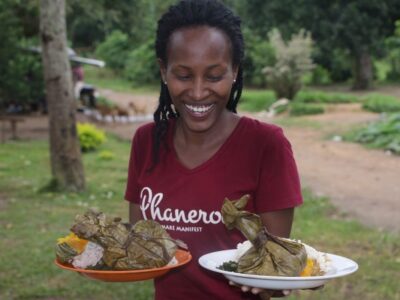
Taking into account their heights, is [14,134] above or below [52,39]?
below

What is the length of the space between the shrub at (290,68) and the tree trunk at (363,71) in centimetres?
739

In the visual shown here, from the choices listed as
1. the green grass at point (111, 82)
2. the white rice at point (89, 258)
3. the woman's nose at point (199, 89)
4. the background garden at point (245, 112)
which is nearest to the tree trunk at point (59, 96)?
the background garden at point (245, 112)

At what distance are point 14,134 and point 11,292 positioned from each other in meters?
10.5

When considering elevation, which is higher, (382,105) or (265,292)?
(265,292)

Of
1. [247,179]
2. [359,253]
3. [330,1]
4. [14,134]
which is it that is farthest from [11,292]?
[330,1]

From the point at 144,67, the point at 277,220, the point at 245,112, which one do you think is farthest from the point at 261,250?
the point at 144,67

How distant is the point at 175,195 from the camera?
2150mm

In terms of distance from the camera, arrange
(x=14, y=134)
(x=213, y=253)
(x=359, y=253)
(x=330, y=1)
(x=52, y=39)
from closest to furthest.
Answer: (x=213, y=253), (x=359, y=253), (x=52, y=39), (x=14, y=134), (x=330, y=1)

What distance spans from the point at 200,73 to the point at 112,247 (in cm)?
59

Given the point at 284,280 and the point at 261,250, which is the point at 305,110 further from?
the point at 284,280

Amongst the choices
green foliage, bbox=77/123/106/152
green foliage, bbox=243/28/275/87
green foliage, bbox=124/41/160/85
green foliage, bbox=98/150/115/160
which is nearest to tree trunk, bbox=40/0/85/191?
green foliage, bbox=98/150/115/160

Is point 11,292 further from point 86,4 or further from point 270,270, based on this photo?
point 86,4

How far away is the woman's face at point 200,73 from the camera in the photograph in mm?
2072

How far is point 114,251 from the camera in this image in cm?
189
